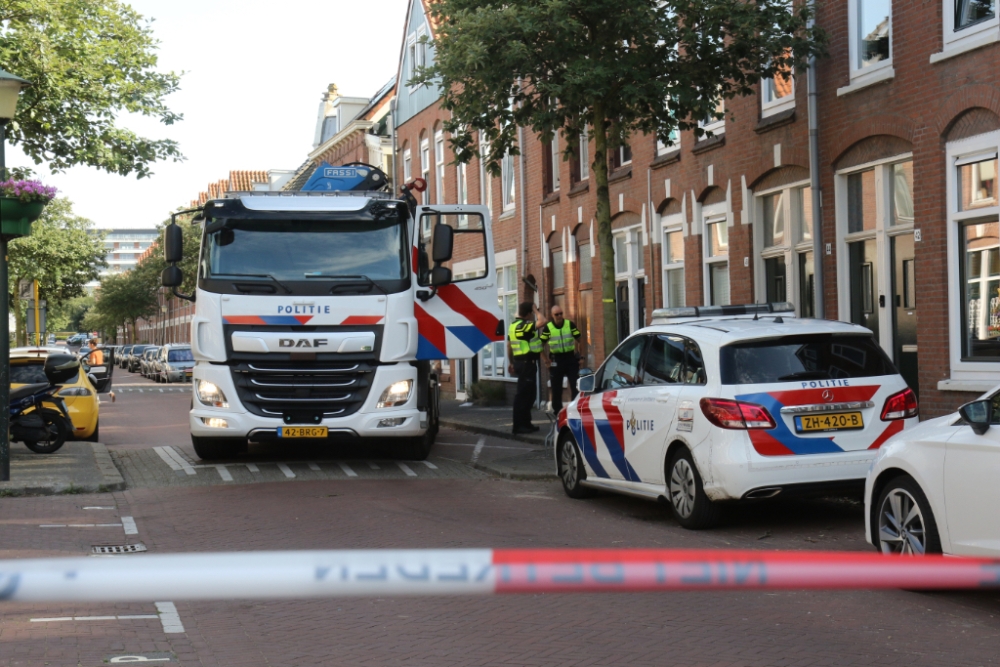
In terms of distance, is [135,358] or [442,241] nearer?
[442,241]

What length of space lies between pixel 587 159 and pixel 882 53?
9.94m

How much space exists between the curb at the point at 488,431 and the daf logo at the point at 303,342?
4.70 meters

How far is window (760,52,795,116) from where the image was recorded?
16859 mm

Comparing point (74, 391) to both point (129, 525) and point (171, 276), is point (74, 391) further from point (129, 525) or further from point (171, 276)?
point (129, 525)

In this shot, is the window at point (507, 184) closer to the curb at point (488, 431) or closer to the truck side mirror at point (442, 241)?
the curb at point (488, 431)

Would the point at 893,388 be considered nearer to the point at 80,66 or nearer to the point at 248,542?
the point at 248,542

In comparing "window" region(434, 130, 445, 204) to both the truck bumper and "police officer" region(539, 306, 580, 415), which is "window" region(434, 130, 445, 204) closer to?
"police officer" region(539, 306, 580, 415)

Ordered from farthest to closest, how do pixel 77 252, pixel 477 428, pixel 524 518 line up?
1. pixel 77 252
2. pixel 477 428
3. pixel 524 518

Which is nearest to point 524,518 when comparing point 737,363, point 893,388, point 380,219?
point 737,363

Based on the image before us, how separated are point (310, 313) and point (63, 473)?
3.31 m

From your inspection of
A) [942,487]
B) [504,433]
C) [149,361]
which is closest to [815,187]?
[504,433]

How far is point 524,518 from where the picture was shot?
10.3 meters

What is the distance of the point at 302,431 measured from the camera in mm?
13594

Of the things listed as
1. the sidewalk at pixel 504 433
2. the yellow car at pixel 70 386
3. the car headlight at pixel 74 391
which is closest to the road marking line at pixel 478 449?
the sidewalk at pixel 504 433
